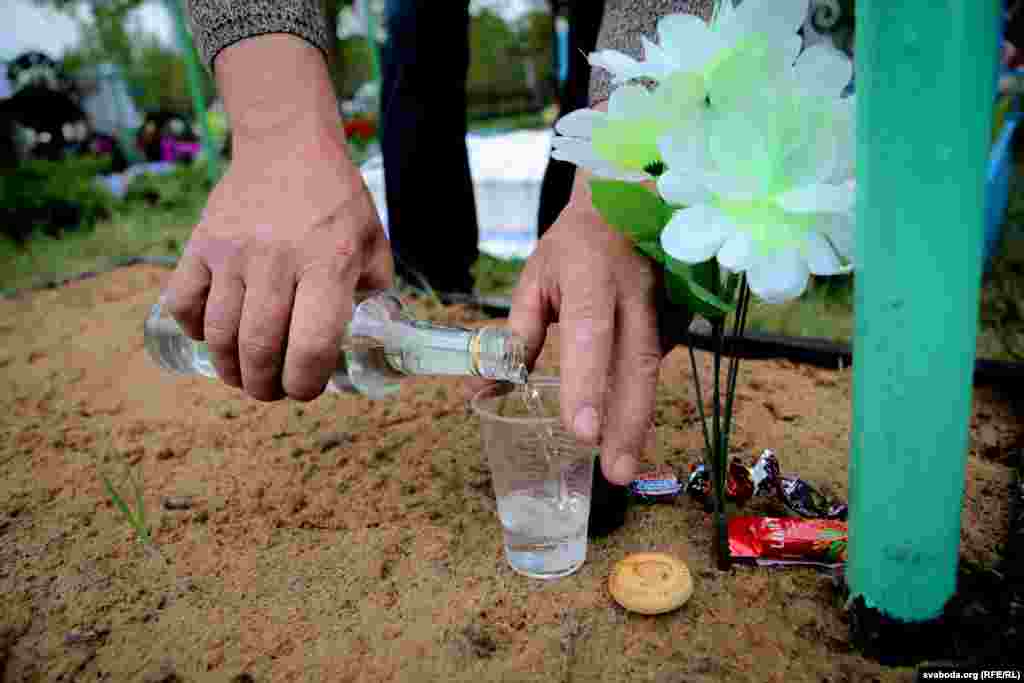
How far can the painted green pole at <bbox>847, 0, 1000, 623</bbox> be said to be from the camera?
58cm

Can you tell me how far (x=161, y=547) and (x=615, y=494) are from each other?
29.7 inches

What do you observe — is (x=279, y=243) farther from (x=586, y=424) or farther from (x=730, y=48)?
(x=730, y=48)

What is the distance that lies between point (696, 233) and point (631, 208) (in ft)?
0.36

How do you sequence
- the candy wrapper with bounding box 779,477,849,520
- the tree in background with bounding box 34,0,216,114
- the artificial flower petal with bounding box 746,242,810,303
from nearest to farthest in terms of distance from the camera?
the artificial flower petal with bounding box 746,242,810,303 < the candy wrapper with bounding box 779,477,849,520 < the tree in background with bounding box 34,0,216,114

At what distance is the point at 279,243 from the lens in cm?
94

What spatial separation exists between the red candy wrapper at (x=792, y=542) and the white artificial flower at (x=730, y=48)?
59 cm

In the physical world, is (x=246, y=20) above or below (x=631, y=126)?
above

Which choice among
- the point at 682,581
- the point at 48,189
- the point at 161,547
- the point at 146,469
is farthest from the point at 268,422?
the point at 48,189

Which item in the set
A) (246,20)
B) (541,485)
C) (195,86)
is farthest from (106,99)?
(541,485)

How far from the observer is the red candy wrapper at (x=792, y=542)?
950mm

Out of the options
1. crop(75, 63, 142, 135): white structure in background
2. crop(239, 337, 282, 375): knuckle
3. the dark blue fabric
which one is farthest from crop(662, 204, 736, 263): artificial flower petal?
crop(75, 63, 142, 135): white structure in background

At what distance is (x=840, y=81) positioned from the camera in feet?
2.39

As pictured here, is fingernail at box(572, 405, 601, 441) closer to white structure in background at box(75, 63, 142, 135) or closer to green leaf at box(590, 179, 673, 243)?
green leaf at box(590, 179, 673, 243)

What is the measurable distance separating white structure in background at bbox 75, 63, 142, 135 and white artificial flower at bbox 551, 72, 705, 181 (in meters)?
9.55
